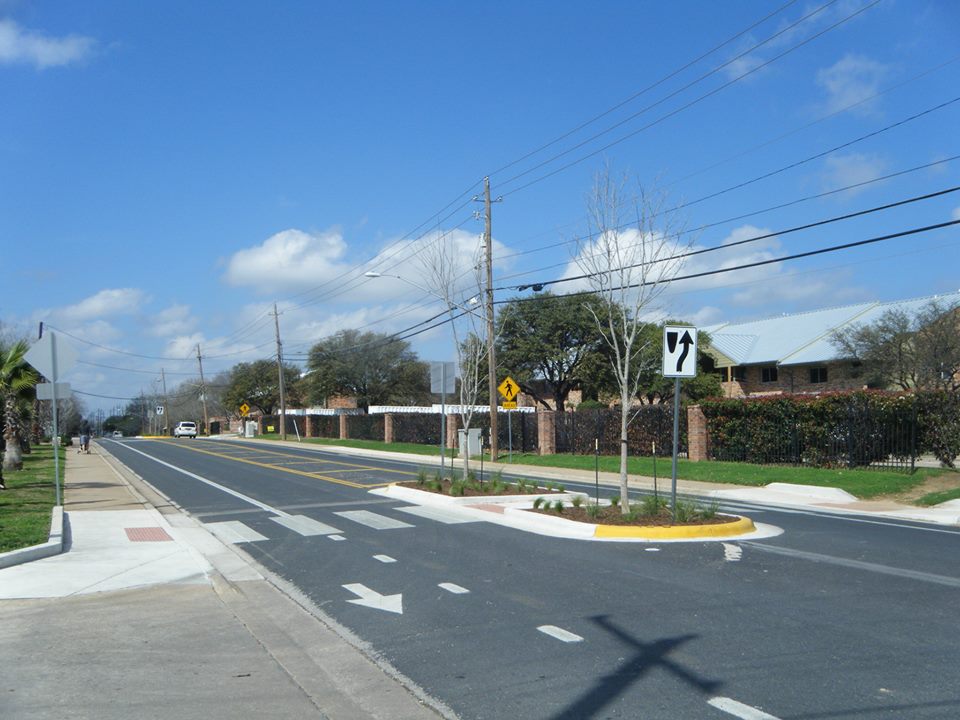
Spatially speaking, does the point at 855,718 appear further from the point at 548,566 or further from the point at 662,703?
the point at 548,566

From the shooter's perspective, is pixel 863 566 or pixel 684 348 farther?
pixel 684 348

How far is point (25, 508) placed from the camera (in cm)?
1688

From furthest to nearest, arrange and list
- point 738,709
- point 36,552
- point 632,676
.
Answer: point 36,552 → point 632,676 → point 738,709

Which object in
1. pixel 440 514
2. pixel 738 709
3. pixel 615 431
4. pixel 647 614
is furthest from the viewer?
pixel 615 431

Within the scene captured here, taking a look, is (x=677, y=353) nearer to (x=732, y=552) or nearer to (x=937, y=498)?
(x=732, y=552)

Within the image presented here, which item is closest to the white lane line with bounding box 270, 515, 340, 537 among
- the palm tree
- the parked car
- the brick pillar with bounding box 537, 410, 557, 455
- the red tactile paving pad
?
the red tactile paving pad

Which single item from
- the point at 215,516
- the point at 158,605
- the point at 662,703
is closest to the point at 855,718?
the point at 662,703

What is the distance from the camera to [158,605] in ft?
29.9

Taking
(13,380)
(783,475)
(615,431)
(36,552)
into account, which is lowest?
(783,475)

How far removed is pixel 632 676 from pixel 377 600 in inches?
138

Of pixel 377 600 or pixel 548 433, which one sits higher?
pixel 548 433

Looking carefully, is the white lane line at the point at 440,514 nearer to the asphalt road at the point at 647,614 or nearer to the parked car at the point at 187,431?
the asphalt road at the point at 647,614

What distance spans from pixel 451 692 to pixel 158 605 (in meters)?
4.27

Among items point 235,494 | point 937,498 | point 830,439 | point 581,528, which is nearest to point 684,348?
point 581,528
